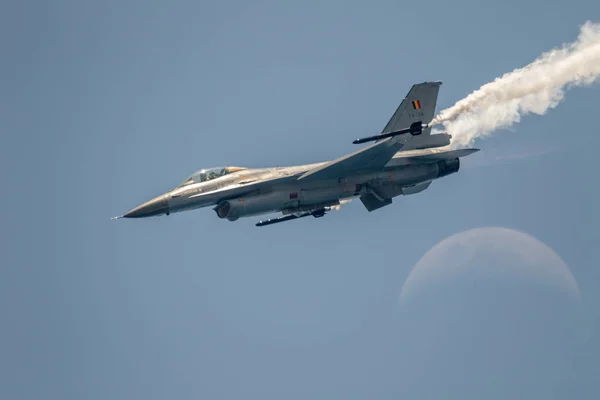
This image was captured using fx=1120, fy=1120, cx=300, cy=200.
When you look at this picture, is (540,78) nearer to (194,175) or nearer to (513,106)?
(513,106)

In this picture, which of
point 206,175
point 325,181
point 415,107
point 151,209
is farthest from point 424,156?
point 151,209

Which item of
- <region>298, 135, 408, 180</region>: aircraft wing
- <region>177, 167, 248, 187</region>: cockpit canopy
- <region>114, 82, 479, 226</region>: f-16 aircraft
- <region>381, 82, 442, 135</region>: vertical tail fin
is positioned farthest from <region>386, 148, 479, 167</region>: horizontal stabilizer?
<region>177, 167, 248, 187</region>: cockpit canopy

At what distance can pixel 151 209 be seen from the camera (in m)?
45.1

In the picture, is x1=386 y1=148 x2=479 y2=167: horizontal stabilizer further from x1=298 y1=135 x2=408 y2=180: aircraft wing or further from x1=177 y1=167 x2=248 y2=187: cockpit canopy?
x1=177 y1=167 x2=248 y2=187: cockpit canopy

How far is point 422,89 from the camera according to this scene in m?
49.2

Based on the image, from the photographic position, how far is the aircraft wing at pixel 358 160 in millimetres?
45656

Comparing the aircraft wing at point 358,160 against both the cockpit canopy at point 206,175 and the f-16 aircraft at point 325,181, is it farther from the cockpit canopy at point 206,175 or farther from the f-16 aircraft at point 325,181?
the cockpit canopy at point 206,175

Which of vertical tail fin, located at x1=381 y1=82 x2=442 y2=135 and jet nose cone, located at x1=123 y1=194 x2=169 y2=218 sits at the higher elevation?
vertical tail fin, located at x1=381 y1=82 x2=442 y2=135

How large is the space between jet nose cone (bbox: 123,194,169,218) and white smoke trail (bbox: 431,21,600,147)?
12893 millimetres

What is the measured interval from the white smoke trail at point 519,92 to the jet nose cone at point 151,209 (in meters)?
12.9

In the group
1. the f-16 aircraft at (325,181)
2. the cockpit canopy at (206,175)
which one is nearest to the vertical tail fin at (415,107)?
the f-16 aircraft at (325,181)

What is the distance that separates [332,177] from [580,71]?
12.0 metres

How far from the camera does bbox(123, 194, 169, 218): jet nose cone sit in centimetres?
4503

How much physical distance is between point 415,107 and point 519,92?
4.71 metres
